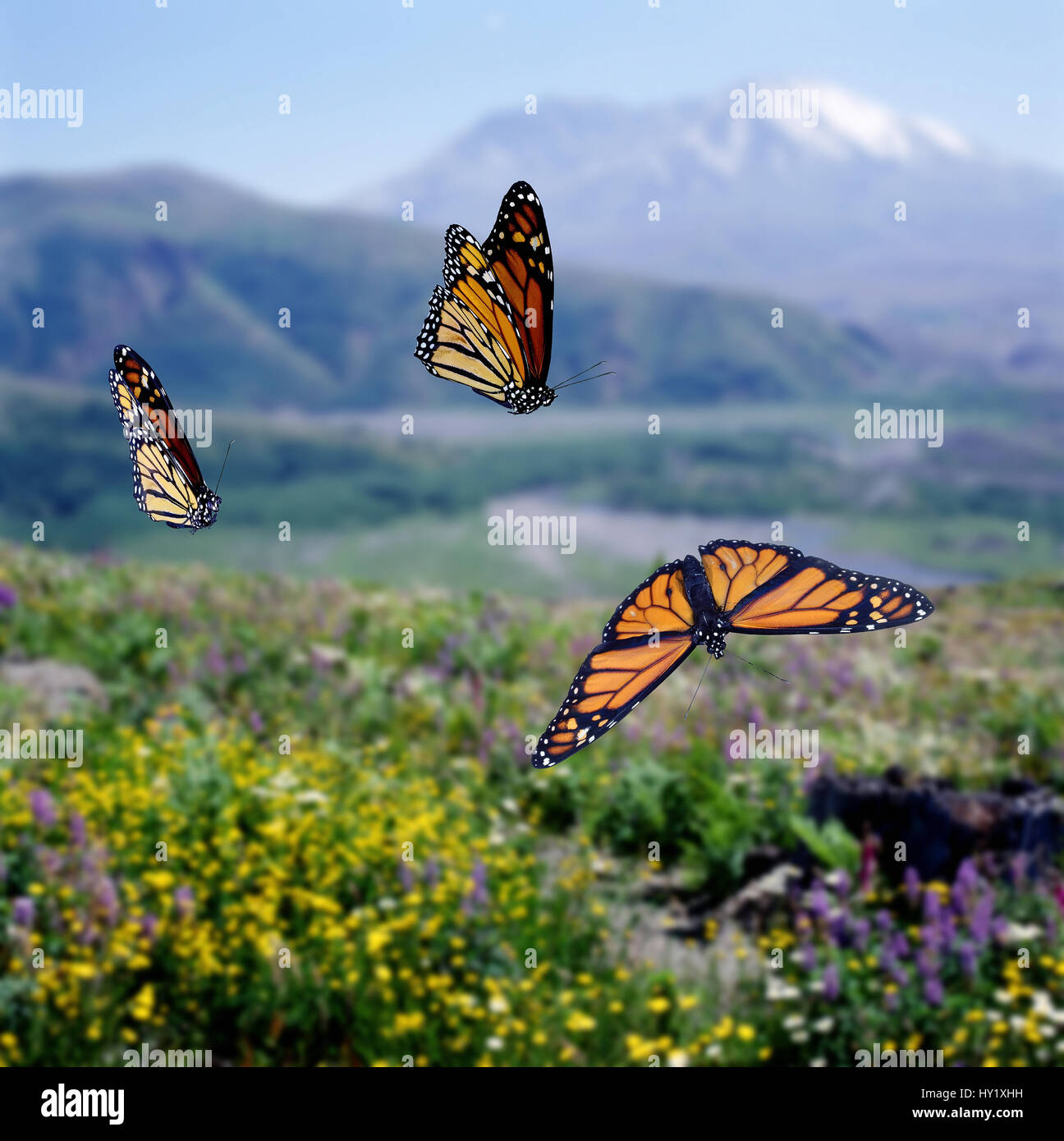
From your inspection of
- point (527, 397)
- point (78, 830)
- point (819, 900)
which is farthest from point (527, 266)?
point (78, 830)

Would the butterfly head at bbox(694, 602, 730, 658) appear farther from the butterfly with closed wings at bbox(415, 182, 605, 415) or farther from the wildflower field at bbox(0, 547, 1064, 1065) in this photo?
the wildflower field at bbox(0, 547, 1064, 1065)

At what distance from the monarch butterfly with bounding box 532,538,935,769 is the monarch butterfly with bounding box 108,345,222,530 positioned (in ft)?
1.16

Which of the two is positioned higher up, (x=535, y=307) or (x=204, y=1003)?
(x=535, y=307)

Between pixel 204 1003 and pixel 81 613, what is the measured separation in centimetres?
617

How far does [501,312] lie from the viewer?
42.5 inches

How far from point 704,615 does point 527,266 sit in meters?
0.39

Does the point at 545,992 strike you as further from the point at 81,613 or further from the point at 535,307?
the point at 81,613

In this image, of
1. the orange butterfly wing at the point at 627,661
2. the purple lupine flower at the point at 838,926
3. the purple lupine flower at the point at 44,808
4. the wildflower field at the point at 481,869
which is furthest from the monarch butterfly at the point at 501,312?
the purple lupine flower at the point at 44,808

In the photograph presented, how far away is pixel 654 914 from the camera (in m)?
6.52

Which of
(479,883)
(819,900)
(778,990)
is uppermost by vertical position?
(479,883)

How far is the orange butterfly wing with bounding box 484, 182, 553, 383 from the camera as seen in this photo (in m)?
0.95

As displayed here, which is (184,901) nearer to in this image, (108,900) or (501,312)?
(108,900)

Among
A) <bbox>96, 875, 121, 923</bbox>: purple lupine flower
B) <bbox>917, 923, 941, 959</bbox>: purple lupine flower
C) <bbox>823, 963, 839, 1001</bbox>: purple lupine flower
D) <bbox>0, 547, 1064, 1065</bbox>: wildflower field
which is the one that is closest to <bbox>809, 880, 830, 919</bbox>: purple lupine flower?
<bbox>0, 547, 1064, 1065</bbox>: wildflower field
